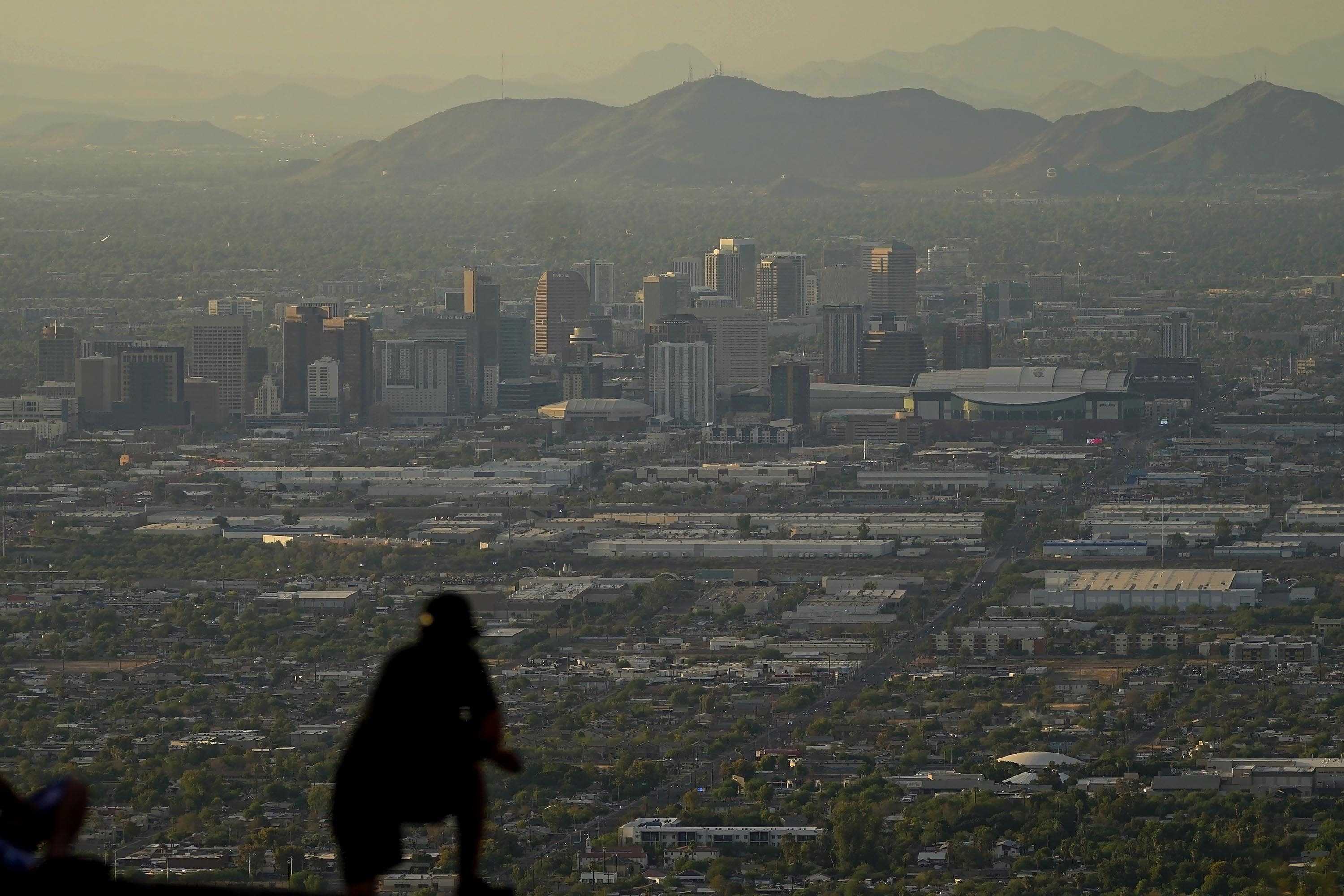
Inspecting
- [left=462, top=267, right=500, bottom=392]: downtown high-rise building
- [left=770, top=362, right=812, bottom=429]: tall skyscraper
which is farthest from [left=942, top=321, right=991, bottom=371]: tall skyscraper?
[left=462, top=267, right=500, bottom=392]: downtown high-rise building

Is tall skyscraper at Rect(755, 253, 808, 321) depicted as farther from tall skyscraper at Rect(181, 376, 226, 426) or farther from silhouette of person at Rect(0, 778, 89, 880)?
silhouette of person at Rect(0, 778, 89, 880)

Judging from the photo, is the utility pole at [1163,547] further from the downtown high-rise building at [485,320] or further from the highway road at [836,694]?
the downtown high-rise building at [485,320]

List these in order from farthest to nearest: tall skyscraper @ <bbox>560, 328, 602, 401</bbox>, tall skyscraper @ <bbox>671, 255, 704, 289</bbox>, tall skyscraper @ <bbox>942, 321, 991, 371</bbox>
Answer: tall skyscraper @ <bbox>671, 255, 704, 289</bbox>
tall skyscraper @ <bbox>942, 321, 991, 371</bbox>
tall skyscraper @ <bbox>560, 328, 602, 401</bbox>

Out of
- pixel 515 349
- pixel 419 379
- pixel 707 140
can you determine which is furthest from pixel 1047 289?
pixel 707 140

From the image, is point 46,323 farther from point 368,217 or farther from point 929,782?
point 929,782

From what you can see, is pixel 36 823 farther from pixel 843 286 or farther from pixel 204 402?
pixel 843 286

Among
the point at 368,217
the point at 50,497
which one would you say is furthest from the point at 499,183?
the point at 50,497

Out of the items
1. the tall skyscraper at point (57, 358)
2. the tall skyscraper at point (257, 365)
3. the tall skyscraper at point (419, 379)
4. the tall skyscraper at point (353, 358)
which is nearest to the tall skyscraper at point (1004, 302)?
the tall skyscraper at point (419, 379)
